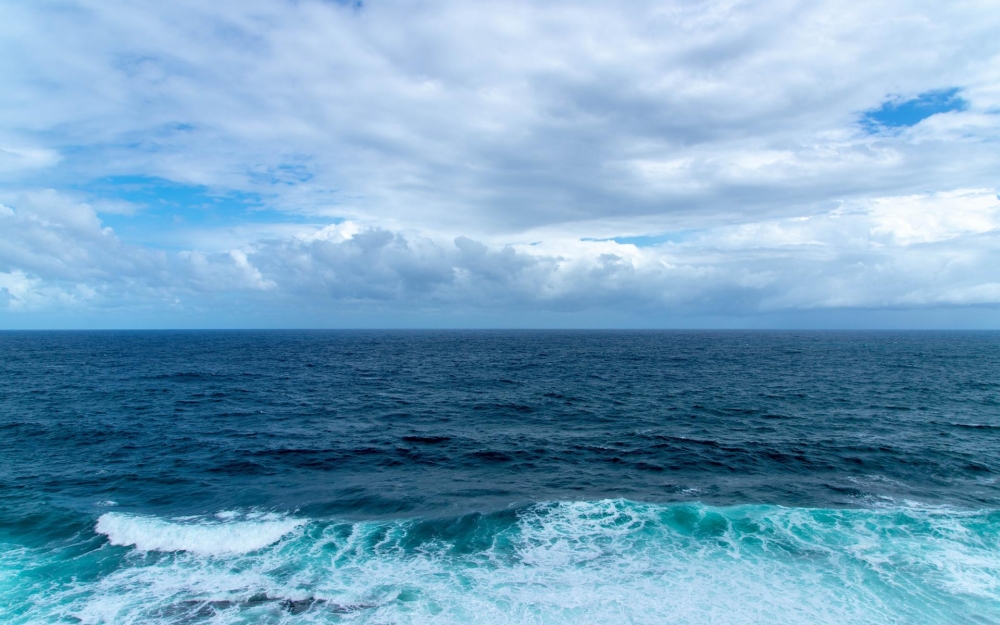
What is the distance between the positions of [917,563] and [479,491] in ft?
69.9

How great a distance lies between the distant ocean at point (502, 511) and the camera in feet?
62.5

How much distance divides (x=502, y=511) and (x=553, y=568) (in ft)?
19.8

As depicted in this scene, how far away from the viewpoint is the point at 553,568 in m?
21.4

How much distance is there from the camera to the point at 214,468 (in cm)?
3472

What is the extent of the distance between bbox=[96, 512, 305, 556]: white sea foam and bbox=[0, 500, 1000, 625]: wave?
96mm

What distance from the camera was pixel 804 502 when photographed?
91.7ft

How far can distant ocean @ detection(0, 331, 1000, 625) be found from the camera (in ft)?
62.5

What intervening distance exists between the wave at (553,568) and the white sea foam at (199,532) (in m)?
0.10

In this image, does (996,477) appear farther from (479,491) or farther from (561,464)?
(479,491)

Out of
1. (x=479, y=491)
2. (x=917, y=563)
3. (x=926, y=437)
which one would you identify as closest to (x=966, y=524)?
(x=917, y=563)

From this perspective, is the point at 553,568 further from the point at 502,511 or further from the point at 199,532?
the point at 199,532

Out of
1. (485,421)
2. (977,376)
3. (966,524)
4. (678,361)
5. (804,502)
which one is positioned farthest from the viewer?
(678,361)

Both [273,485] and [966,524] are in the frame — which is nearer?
[966,524]

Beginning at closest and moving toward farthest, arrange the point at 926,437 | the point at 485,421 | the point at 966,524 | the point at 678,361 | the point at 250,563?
the point at 250,563, the point at 966,524, the point at 926,437, the point at 485,421, the point at 678,361
